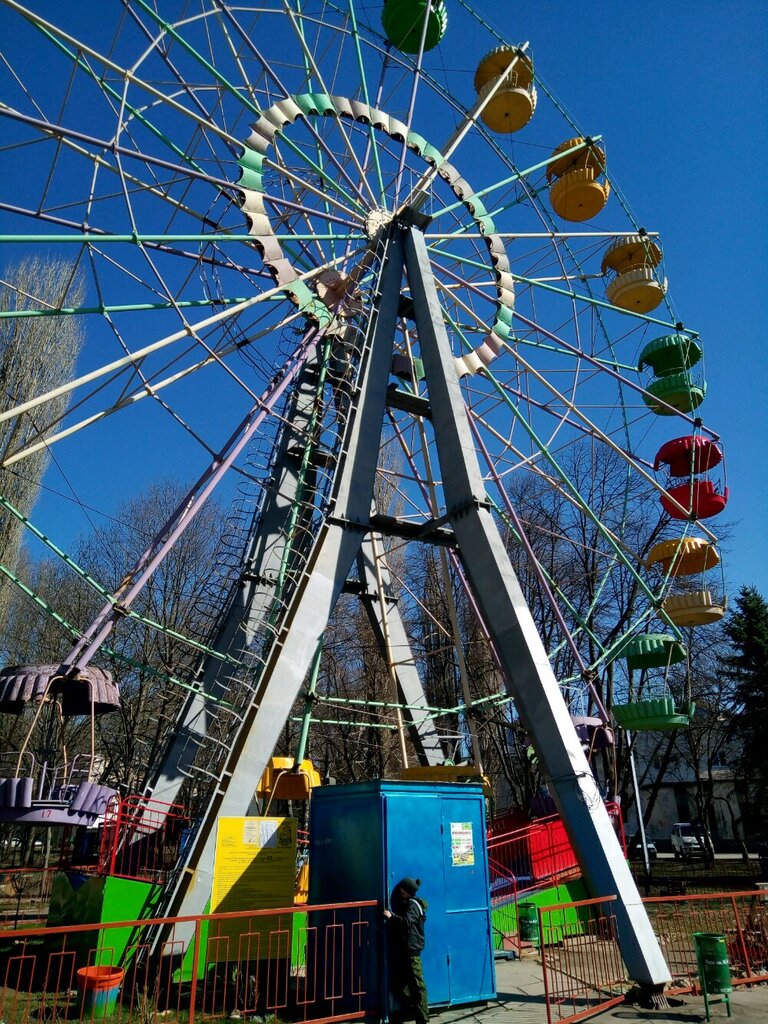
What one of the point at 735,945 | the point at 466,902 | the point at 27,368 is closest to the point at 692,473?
the point at 735,945

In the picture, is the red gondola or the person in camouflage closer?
the person in camouflage

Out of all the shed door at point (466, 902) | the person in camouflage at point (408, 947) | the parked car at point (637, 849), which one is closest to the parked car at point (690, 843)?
the parked car at point (637, 849)

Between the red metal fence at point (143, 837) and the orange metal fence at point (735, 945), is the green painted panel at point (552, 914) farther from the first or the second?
the red metal fence at point (143, 837)

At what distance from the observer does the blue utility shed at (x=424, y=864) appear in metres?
7.79

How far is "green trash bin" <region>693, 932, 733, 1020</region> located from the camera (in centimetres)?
796

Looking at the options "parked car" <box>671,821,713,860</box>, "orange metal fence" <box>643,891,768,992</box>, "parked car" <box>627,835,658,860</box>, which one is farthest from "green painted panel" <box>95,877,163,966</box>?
"parked car" <box>627,835,658,860</box>

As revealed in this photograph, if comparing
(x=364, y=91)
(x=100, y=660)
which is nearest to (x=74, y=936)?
(x=364, y=91)

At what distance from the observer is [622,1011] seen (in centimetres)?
789

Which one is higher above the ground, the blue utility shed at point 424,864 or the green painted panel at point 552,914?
the blue utility shed at point 424,864

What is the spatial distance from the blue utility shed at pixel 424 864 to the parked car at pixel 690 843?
26.9m

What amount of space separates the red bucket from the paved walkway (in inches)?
125

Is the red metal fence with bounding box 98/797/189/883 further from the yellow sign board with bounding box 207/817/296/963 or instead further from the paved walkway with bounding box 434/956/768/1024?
the paved walkway with bounding box 434/956/768/1024

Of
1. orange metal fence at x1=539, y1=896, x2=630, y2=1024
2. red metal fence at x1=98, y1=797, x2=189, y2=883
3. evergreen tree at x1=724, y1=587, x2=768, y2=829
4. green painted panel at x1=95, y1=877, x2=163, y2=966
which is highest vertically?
evergreen tree at x1=724, y1=587, x2=768, y2=829

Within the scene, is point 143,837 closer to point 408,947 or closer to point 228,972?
point 228,972
